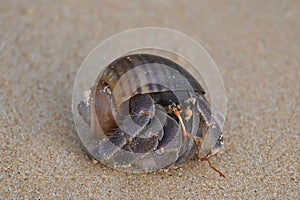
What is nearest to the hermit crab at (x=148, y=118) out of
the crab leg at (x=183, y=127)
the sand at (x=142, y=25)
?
the crab leg at (x=183, y=127)

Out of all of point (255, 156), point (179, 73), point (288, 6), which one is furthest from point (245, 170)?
point (288, 6)

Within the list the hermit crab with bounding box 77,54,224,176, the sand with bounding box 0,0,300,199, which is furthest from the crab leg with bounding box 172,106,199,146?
the sand with bounding box 0,0,300,199

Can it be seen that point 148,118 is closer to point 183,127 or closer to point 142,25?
point 183,127

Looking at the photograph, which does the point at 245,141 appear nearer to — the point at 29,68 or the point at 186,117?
the point at 186,117

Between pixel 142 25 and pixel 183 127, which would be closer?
pixel 183 127

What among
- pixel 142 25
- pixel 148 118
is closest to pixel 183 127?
pixel 148 118

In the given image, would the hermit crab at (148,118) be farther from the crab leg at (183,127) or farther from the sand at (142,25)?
the sand at (142,25)

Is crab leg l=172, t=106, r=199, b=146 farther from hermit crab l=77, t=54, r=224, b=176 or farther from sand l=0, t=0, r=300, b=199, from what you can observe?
sand l=0, t=0, r=300, b=199
